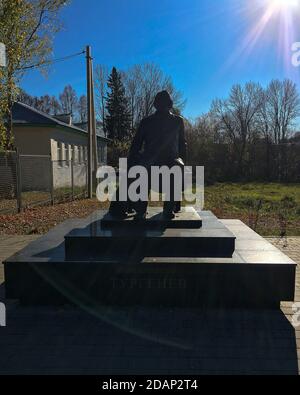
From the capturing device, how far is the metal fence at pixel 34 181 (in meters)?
13.2

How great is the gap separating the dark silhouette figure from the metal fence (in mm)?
7431

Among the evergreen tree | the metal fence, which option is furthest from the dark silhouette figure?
the evergreen tree

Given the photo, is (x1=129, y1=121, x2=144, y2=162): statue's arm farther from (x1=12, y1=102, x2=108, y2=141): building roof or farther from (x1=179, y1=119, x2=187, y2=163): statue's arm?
(x1=12, y1=102, x2=108, y2=141): building roof

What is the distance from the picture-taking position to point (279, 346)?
3412 millimetres

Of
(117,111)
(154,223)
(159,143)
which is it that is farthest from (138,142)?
(117,111)

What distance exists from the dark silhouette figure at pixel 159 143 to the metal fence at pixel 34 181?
7431 millimetres

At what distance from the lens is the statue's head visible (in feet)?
17.9

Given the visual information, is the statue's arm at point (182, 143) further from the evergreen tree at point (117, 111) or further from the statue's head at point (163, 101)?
the evergreen tree at point (117, 111)

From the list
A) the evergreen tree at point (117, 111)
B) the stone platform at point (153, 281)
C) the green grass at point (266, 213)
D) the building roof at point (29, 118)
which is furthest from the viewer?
the evergreen tree at point (117, 111)

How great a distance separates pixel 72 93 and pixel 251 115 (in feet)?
113

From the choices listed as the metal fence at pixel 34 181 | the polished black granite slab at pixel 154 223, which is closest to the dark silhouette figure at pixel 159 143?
the polished black granite slab at pixel 154 223

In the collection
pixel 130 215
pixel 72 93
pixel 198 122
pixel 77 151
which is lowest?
pixel 130 215
